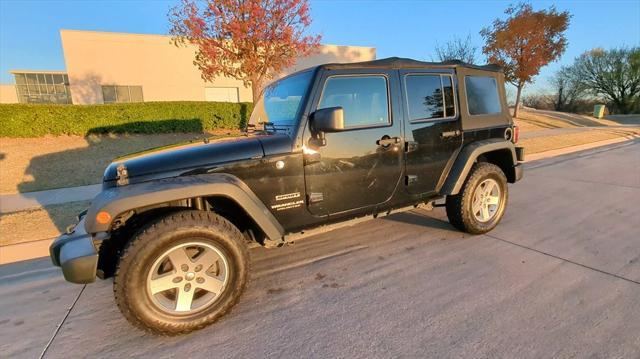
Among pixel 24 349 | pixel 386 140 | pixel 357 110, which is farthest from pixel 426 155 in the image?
pixel 24 349

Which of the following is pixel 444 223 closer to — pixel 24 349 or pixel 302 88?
pixel 302 88

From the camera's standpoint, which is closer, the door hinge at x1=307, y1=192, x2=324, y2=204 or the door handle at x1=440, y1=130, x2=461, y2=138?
the door hinge at x1=307, y1=192, x2=324, y2=204

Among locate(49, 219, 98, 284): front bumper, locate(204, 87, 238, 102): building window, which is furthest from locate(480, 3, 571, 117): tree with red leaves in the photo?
locate(49, 219, 98, 284): front bumper

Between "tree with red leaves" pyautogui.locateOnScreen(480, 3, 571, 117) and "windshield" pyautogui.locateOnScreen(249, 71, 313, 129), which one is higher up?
"tree with red leaves" pyautogui.locateOnScreen(480, 3, 571, 117)

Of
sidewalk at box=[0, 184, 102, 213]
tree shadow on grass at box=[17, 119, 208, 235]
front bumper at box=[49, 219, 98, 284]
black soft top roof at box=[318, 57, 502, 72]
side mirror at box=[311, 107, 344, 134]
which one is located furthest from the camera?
tree shadow on grass at box=[17, 119, 208, 235]

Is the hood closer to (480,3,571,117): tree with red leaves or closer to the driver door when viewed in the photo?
the driver door

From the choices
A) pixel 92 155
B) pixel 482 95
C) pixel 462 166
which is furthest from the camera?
pixel 92 155

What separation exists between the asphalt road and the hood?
1.19 meters

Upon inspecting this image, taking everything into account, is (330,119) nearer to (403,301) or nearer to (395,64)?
(395,64)

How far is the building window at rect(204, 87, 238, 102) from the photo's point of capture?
2230 cm

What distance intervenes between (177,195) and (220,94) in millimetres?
21950

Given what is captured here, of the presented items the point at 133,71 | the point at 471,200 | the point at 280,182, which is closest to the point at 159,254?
the point at 280,182

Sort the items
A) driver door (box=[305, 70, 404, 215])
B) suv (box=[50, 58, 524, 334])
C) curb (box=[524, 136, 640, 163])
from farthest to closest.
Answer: curb (box=[524, 136, 640, 163]) → driver door (box=[305, 70, 404, 215]) → suv (box=[50, 58, 524, 334])

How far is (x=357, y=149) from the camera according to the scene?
9.71 feet
